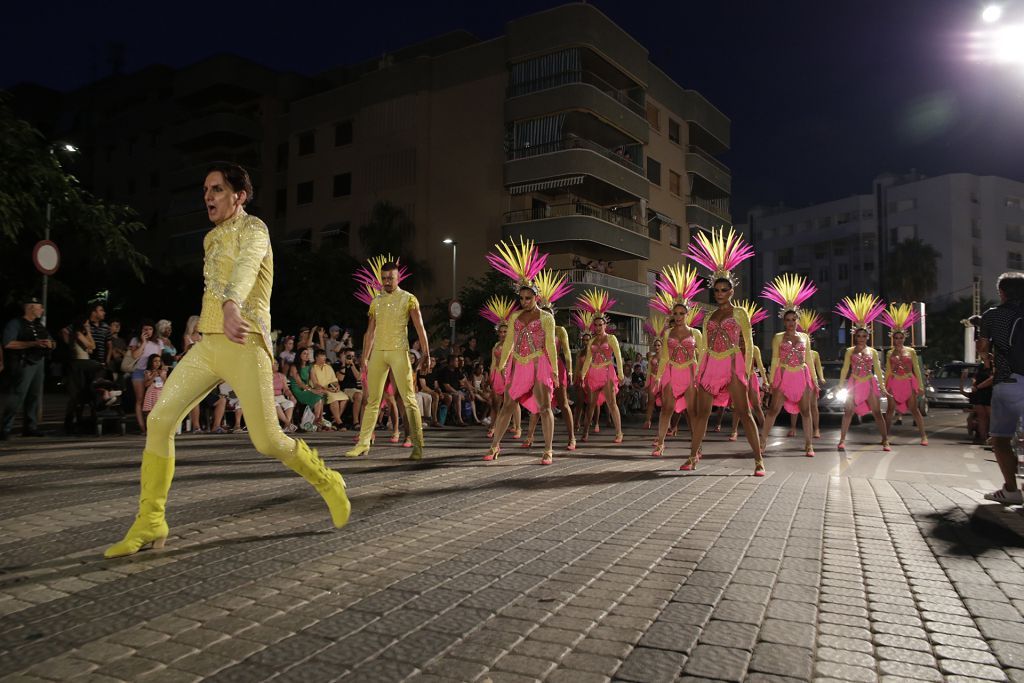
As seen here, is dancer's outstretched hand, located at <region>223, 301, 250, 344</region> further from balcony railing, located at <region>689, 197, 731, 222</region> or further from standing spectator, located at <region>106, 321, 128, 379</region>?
balcony railing, located at <region>689, 197, 731, 222</region>

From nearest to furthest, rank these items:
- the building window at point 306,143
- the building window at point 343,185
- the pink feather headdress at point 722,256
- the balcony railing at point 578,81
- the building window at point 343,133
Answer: the pink feather headdress at point 722,256 < the balcony railing at point 578,81 < the building window at point 343,185 < the building window at point 343,133 < the building window at point 306,143

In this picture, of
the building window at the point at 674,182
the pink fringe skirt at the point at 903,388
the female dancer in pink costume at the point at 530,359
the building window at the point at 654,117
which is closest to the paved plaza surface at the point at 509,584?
the female dancer in pink costume at the point at 530,359

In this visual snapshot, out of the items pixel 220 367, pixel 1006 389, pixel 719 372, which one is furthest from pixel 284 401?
pixel 1006 389

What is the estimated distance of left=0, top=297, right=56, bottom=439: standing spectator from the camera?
10877 millimetres

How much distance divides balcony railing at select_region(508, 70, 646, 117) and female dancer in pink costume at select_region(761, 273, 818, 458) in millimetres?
25760

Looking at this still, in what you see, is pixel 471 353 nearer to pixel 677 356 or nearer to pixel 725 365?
pixel 677 356

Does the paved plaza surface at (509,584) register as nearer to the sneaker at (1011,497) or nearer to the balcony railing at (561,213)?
the sneaker at (1011,497)

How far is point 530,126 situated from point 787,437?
83.9 feet

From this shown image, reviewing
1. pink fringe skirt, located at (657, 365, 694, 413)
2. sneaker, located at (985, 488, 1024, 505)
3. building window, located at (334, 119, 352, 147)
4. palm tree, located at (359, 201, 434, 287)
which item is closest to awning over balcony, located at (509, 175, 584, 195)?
palm tree, located at (359, 201, 434, 287)

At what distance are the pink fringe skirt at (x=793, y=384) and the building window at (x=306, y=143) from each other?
1511 inches

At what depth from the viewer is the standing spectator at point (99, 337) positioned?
12305 millimetres

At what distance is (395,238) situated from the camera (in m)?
38.2

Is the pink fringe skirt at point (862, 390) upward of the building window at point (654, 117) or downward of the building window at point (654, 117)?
downward

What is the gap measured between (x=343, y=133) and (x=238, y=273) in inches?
1645
